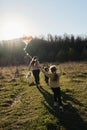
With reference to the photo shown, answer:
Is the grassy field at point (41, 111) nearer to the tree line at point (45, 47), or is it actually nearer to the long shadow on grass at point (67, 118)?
the long shadow on grass at point (67, 118)

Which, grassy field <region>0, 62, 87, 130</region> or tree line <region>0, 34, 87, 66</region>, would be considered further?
tree line <region>0, 34, 87, 66</region>

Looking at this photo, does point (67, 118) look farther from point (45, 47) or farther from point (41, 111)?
point (45, 47)

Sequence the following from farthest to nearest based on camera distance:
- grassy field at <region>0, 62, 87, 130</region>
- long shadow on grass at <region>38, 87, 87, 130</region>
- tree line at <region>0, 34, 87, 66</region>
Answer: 1. tree line at <region>0, 34, 87, 66</region>
2. grassy field at <region>0, 62, 87, 130</region>
3. long shadow on grass at <region>38, 87, 87, 130</region>

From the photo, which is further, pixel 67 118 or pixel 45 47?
pixel 45 47

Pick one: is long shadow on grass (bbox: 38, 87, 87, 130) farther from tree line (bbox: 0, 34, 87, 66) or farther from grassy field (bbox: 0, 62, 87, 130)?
tree line (bbox: 0, 34, 87, 66)

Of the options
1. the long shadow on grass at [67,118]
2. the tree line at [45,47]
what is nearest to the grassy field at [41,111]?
the long shadow on grass at [67,118]

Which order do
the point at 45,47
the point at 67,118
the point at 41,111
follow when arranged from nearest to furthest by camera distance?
the point at 67,118 < the point at 41,111 < the point at 45,47

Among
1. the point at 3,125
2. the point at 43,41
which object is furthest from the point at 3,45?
the point at 3,125

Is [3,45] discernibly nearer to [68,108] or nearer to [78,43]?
[78,43]

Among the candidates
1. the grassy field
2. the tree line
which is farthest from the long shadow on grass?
the tree line

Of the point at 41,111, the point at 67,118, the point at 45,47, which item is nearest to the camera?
the point at 67,118

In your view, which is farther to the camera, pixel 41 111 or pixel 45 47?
pixel 45 47

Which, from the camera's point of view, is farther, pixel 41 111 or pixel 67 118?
pixel 41 111

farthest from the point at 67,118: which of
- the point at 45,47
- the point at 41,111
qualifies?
the point at 45,47
